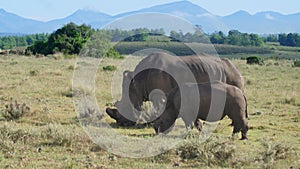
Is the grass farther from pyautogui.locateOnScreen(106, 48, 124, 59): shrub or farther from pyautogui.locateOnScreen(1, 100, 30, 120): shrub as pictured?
pyautogui.locateOnScreen(106, 48, 124, 59): shrub

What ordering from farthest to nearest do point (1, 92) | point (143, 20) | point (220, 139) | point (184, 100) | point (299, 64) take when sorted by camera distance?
point (299, 64)
point (1, 92)
point (143, 20)
point (184, 100)
point (220, 139)

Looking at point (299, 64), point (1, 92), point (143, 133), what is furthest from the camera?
point (299, 64)

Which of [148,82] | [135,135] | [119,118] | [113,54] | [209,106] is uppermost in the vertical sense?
[148,82]

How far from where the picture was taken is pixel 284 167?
7707 millimetres

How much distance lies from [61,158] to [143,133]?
10.7ft

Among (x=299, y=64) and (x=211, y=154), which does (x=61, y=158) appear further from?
(x=299, y=64)

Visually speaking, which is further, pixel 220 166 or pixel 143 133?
pixel 143 133

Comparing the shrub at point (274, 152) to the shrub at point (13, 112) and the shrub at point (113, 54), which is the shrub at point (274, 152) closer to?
the shrub at point (13, 112)

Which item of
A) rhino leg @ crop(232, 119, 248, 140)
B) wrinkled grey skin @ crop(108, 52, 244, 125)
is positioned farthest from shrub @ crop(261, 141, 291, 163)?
wrinkled grey skin @ crop(108, 52, 244, 125)

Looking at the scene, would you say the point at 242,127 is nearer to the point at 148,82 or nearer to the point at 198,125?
the point at 198,125

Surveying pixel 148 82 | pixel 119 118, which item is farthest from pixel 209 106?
pixel 119 118

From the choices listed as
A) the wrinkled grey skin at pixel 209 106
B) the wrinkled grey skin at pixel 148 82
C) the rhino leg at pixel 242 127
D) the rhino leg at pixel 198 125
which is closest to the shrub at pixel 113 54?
the wrinkled grey skin at pixel 148 82

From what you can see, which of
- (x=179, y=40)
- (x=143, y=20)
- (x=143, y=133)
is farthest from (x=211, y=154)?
(x=179, y=40)

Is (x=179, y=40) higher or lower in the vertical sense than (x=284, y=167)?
higher
